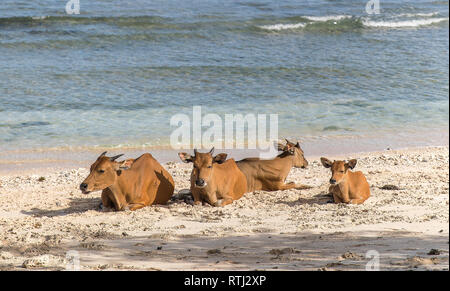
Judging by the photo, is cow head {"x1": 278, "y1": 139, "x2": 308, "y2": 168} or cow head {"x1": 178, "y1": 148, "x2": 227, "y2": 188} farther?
cow head {"x1": 278, "y1": 139, "x2": 308, "y2": 168}

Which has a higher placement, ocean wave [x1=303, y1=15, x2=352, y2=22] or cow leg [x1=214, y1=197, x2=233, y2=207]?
ocean wave [x1=303, y1=15, x2=352, y2=22]

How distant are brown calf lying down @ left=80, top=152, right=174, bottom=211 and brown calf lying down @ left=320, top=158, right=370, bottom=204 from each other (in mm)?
2349

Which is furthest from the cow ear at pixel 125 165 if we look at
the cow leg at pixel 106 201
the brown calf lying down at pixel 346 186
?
the brown calf lying down at pixel 346 186

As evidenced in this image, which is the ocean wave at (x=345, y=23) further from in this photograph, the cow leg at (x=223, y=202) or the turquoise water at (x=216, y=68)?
the cow leg at (x=223, y=202)

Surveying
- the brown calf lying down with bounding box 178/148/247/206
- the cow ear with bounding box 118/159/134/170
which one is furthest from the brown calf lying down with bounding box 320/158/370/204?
the cow ear with bounding box 118/159/134/170

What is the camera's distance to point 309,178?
12344mm

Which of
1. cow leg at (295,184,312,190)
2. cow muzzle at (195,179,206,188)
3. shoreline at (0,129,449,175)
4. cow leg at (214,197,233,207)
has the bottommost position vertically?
shoreline at (0,129,449,175)

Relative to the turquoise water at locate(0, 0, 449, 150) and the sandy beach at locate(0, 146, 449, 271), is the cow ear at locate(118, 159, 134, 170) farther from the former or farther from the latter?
the turquoise water at locate(0, 0, 449, 150)

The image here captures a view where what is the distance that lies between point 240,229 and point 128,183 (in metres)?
2.10

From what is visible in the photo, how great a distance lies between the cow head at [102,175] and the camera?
10102 millimetres

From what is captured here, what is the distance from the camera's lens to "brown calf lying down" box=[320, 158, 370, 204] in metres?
10.3

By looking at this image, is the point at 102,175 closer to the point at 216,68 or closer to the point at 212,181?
the point at 212,181

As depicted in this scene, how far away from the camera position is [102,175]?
1025cm

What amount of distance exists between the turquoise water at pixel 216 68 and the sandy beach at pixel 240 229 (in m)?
4.36
